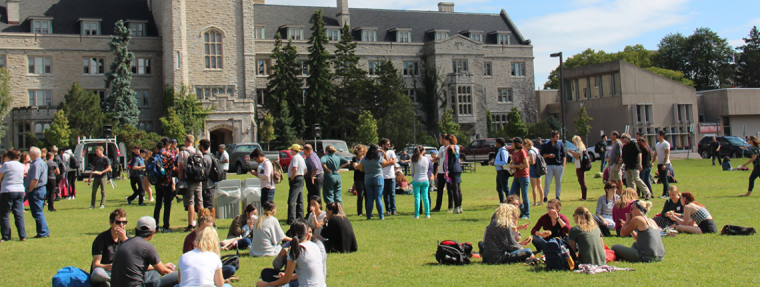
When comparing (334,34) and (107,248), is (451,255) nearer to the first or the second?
(107,248)

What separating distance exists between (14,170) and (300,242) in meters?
7.59

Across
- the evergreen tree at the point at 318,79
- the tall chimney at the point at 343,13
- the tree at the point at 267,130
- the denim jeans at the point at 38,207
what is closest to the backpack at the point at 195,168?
the denim jeans at the point at 38,207

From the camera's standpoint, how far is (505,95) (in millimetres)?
64875

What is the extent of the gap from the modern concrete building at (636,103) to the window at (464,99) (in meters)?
9.58

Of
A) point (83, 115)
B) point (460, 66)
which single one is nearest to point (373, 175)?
point (83, 115)

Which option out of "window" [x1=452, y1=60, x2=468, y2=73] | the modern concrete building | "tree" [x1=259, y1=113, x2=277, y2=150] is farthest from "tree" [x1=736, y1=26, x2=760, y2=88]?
"tree" [x1=259, y1=113, x2=277, y2=150]

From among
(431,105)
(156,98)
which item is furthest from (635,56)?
(156,98)

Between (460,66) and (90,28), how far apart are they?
105ft

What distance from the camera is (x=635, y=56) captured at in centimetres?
8362

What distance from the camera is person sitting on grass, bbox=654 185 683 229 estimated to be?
11.1m

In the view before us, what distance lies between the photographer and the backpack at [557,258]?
26.9ft

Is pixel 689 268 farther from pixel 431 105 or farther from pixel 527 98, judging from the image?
pixel 527 98

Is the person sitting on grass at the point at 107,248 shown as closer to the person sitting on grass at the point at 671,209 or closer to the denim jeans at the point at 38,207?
the denim jeans at the point at 38,207

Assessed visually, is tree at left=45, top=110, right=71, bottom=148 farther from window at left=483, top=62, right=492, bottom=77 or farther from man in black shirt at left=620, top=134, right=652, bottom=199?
window at left=483, top=62, right=492, bottom=77
